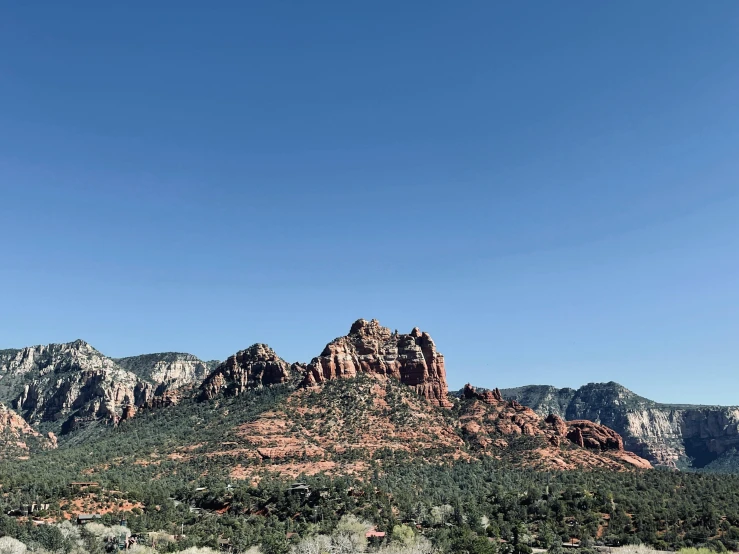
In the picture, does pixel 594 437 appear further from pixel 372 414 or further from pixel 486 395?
pixel 372 414

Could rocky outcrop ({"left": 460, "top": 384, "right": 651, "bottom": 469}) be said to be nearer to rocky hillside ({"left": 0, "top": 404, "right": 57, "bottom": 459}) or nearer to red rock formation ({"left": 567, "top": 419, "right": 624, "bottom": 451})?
red rock formation ({"left": 567, "top": 419, "right": 624, "bottom": 451})

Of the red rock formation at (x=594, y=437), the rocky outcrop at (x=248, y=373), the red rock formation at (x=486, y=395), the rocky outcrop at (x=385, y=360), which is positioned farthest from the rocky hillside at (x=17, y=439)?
the red rock formation at (x=594, y=437)

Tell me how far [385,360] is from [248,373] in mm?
40597

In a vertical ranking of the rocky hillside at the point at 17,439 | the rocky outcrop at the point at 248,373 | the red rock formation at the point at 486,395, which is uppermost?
the rocky outcrop at the point at 248,373

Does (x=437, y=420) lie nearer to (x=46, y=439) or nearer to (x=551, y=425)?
(x=551, y=425)

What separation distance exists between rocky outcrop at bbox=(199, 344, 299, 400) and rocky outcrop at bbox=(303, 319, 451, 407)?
15616 millimetres

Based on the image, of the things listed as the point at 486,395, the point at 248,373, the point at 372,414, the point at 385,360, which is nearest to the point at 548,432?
the point at 486,395

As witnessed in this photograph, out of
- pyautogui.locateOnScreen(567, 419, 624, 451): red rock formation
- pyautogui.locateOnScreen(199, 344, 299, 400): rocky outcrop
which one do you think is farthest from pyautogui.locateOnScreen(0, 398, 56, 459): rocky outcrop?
pyautogui.locateOnScreen(567, 419, 624, 451): red rock formation

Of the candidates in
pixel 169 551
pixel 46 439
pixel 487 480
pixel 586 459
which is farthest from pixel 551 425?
pixel 46 439

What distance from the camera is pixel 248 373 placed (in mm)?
168625

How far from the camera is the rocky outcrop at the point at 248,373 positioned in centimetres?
16521

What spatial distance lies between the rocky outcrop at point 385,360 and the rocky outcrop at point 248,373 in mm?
15616

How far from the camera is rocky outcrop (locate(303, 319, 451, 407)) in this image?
509 ft

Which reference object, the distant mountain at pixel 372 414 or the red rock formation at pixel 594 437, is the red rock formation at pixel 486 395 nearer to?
the distant mountain at pixel 372 414
